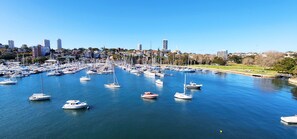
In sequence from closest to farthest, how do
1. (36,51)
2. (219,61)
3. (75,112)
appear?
(75,112) → (219,61) → (36,51)

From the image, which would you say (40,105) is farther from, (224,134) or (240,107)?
(240,107)

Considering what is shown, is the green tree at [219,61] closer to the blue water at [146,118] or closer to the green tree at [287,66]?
the green tree at [287,66]

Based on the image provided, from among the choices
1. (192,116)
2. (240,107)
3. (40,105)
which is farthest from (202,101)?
(40,105)

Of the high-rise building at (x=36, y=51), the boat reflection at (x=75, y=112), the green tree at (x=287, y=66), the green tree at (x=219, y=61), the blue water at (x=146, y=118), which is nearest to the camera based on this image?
the blue water at (x=146, y=118)

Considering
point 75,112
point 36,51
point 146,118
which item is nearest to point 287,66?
point 146,118

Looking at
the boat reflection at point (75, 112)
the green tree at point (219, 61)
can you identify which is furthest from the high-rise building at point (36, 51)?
the green tree at point (219, 61)

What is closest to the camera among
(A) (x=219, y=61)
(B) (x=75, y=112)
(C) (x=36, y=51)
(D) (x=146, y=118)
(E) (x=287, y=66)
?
(D) (x=146, y=118)

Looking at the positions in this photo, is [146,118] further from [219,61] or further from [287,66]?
[219,61]

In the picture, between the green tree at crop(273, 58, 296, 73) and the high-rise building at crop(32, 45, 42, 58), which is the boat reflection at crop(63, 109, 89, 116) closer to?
the green tree at crop(273, 58, 296, 73)

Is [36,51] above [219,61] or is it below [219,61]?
above

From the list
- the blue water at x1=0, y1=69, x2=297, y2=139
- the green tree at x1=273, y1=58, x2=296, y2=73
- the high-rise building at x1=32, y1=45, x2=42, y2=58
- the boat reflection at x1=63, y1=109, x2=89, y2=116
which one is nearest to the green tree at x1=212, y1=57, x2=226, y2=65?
the green tree at x1=273, y1=58, x2=296, y2=73

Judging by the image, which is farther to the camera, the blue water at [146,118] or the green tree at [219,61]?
the green tree at [219,61]
